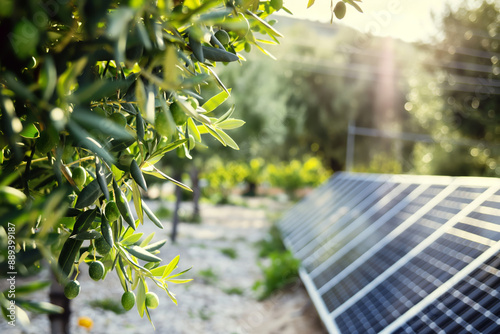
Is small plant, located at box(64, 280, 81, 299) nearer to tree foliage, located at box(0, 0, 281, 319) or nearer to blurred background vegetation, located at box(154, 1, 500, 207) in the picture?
tree foliage, located at box(0, 0, 281, 319)

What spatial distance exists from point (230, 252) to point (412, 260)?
17.2 feet

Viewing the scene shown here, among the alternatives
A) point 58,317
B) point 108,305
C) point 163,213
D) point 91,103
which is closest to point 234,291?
point 108,305

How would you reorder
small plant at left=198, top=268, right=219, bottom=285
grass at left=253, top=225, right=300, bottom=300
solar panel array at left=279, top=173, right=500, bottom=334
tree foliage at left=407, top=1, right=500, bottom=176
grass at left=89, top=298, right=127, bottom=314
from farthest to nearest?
tree foliage at left=407, top=1, right=500, bottom=176, small plant at left=198, top=268, right=219, bottom=285, grass at left=253, top=225, right=300, bottom=300, grass at left=89, top=298, right=127, bottom=314, solar panel array at left=279, top=173, right=500, bottom=334

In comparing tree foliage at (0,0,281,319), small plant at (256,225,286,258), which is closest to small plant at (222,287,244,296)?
small plant at (256,225,286,258)

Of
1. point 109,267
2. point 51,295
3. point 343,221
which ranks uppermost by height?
point 109,267

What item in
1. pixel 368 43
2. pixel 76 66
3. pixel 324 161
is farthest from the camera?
pixel 324 161

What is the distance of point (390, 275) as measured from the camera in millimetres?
3557

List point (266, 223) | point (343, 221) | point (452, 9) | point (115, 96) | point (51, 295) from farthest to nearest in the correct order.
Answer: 1. point (452, 9)
2. point (266, 223)
3. point (343, 221)
4. point (51, 295)
5. point (115, 96)

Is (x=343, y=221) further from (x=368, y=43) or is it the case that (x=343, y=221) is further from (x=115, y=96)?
(x=368, y=43)

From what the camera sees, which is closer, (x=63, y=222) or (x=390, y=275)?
(x=63, y=222)

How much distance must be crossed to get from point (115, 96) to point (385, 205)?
4.89 meters

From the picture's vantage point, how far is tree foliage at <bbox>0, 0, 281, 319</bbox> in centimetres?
56

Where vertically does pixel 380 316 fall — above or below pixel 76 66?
below

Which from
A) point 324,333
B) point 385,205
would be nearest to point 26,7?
point 324,333
